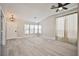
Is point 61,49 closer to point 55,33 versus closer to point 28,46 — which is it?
point 55,33

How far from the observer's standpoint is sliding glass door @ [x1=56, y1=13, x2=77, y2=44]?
2.58 meters

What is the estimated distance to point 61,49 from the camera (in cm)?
263

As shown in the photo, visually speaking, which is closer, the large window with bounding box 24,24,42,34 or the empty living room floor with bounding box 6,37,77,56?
the empty living room floor with bounding box 6,37,77,56

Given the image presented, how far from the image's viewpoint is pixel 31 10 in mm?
2637

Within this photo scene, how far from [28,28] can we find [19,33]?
221 millimetres

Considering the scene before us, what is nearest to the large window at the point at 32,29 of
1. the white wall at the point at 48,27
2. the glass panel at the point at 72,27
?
the white wall at the point at 48,27

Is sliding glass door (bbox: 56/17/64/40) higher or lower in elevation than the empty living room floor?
higher

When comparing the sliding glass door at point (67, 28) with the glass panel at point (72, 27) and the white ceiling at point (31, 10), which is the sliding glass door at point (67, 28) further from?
the white ceiling at point (31, 10)

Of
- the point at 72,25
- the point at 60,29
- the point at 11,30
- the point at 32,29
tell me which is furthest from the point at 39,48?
the point at 72,25

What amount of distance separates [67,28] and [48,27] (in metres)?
0.40

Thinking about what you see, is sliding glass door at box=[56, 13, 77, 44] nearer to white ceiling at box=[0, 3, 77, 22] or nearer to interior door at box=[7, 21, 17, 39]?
white ceiling at box=[0, 3, 77, 22]

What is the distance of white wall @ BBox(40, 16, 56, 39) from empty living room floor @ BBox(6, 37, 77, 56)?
0.39 ft

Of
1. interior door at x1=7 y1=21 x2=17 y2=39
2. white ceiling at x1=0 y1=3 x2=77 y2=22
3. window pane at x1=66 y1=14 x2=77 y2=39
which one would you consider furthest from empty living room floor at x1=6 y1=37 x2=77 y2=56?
white ceiling at x1=0 y1=3 x2=77 y2=22

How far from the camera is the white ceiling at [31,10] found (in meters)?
2.55
